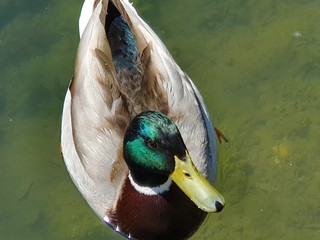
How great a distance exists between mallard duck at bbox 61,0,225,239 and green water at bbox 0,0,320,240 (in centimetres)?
34

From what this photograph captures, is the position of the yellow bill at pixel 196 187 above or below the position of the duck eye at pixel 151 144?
below

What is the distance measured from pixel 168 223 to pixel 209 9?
62.7 inches

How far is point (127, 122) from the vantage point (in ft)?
11.6

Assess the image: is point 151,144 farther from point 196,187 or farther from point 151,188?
point 151,188

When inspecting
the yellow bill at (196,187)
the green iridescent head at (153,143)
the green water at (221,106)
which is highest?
the green iridescent head at (153,143)

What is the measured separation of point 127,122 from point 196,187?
54 cm

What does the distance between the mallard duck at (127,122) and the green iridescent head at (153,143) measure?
5 cm

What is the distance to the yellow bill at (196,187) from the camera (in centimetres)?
316

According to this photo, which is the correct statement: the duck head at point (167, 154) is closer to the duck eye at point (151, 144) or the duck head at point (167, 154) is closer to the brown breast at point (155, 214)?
the duck eye at point (151, 144)

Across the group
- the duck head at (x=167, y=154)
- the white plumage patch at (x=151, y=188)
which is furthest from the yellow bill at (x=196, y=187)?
the white plumage patch at (x=151, y=188)

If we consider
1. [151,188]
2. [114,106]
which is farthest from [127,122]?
[151,188]

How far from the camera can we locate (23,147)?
14.2 feet

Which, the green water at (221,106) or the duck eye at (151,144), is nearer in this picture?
the duck eye at (151,144)

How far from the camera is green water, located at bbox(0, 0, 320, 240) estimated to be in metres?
4.04
